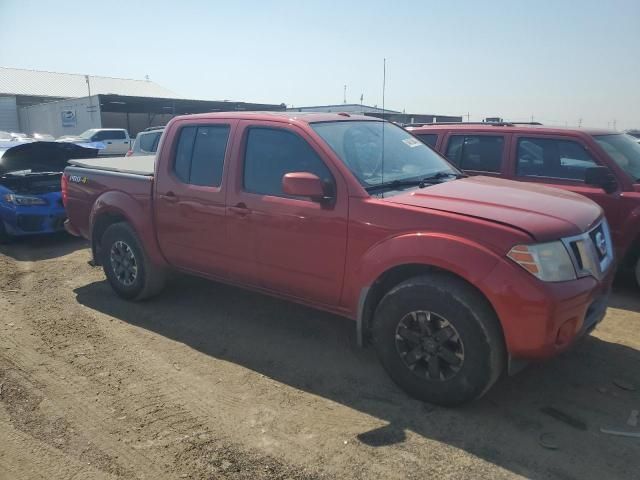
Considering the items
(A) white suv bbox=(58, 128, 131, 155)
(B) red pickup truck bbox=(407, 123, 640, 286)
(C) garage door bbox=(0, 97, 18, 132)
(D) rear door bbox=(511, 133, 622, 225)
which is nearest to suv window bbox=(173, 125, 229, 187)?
(B) red pickup truck bbox=(407, 123, 640, 286)

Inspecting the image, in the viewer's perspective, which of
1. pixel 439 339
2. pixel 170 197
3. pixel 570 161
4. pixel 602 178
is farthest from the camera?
pixel 570 161

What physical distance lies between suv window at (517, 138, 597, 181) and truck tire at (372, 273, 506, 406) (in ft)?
10.8

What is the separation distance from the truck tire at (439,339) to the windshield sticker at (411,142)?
160 centimetres

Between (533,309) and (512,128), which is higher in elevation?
(512,128)

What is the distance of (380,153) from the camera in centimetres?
417

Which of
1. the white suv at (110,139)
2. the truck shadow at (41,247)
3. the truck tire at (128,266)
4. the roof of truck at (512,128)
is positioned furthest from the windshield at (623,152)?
the white suv at (110,139)

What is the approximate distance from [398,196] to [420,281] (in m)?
0.65

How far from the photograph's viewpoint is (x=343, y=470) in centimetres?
276

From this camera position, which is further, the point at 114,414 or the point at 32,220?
the point at 32,220

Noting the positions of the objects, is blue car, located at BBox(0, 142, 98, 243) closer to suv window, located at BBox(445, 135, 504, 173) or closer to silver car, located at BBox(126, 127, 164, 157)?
silver car, located at BBox(126, 127, 164, 157)

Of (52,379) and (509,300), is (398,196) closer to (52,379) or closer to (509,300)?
(509,300)

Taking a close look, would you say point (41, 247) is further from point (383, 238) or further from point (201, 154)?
point (383, 238)

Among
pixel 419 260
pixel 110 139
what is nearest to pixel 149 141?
pixel 419 260

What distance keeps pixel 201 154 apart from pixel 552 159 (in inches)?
153
